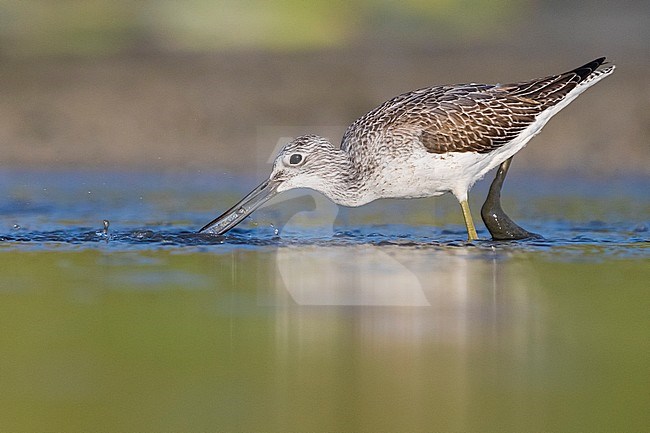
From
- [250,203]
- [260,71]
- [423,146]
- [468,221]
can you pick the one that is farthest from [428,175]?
[260,71]

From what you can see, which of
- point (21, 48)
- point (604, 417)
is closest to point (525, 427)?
point (604, 417)

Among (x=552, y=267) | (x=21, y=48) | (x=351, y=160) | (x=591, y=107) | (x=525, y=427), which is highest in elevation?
(x=21, y=48)

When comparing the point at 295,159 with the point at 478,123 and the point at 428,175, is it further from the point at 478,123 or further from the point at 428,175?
the point at 478,123

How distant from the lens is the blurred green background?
1791 cm

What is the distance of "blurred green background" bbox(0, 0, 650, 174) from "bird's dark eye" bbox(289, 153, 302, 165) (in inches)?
224

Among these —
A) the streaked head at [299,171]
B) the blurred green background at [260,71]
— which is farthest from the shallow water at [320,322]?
the blurred green background at [260,71]

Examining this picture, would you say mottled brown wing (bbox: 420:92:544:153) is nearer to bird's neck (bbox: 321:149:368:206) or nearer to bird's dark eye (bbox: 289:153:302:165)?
bird's neck (bbox: 321:149:368:206)

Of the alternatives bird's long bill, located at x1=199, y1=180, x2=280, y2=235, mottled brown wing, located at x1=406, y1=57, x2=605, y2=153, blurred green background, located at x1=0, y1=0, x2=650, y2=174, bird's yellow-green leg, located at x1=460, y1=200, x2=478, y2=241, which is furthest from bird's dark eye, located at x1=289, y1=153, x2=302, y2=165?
blurred green background, located at x1=0, y1=0, x2=650, y2=174

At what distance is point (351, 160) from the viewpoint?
11.6 metres

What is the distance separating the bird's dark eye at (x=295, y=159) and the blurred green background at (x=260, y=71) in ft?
18.7

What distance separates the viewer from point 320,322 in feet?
28.2

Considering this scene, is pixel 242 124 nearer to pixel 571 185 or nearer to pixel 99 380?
pixel 571 185

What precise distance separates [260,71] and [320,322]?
11.6 metres

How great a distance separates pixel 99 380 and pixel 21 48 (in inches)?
583
